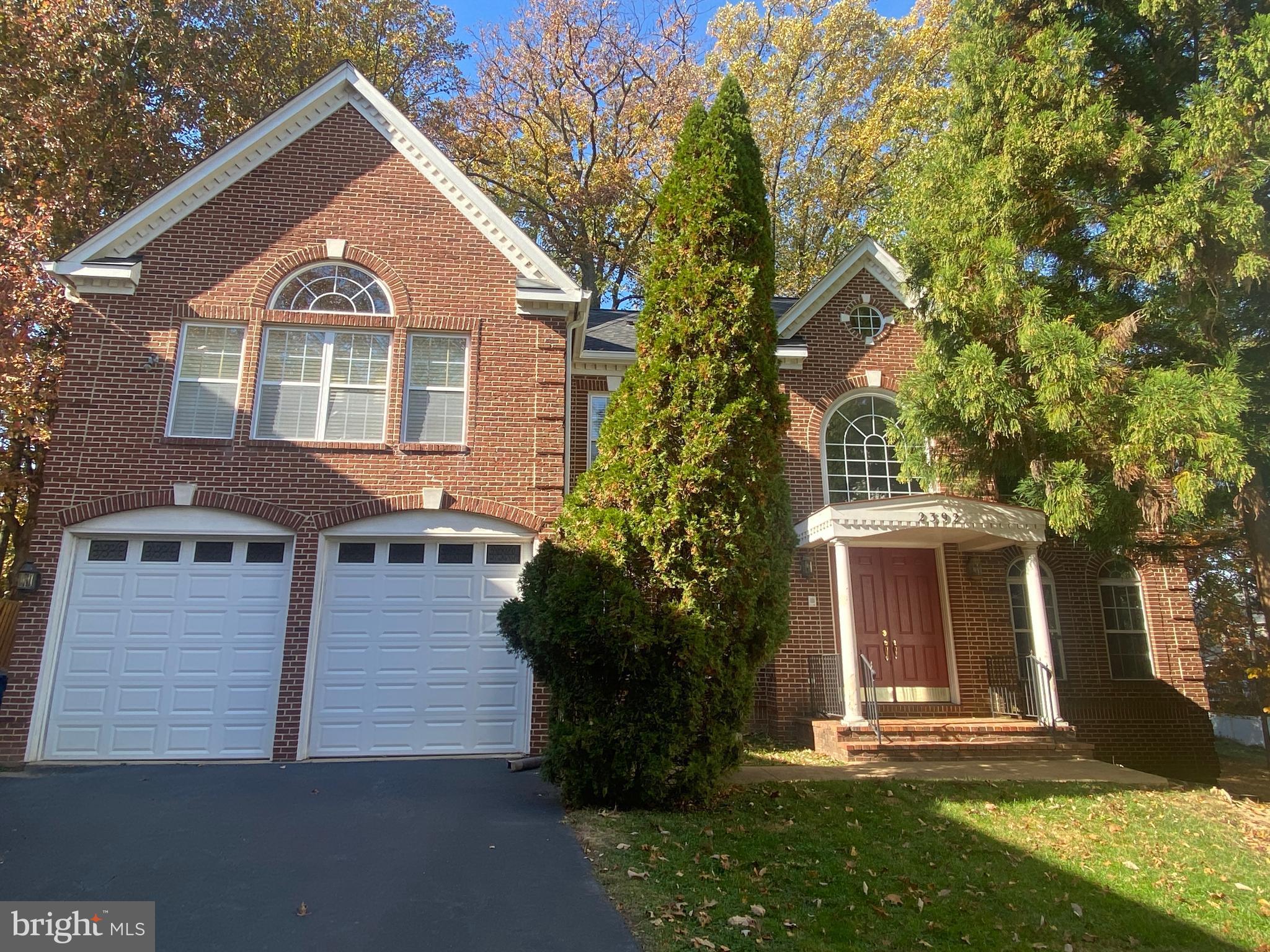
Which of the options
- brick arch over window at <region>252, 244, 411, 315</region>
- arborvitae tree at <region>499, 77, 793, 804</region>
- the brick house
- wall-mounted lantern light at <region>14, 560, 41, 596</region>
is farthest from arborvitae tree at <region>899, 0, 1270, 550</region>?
wall-mounted lantern light at <region>14, 560, 41, 596</region>

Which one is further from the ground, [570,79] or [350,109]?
[570,79]

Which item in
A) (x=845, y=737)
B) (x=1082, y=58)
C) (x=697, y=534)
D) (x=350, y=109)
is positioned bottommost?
(x=845, y=737)

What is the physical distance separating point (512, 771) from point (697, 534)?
3.80 meters

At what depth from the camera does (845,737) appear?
9438 millimetres

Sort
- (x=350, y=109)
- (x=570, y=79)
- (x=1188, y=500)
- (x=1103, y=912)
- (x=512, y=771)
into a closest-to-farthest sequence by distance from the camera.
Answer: (x=1103, y=912) → (x=1188, y=500) → (x=512, y=771) → (x=350, y=109) → (x=570, y=79)

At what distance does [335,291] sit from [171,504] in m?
3.46

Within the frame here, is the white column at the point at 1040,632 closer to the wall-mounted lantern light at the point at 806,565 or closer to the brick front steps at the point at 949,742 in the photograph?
the brick front steps at the point at 949,742

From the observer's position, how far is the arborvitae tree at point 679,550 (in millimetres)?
6371

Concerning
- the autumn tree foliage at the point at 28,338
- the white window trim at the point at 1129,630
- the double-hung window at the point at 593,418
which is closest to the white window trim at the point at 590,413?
the double-hung window at the point at 593,418

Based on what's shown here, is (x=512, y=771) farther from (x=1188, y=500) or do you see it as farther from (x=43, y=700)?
(x=1188, y=500)

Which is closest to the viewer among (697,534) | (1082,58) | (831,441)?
(697,534)

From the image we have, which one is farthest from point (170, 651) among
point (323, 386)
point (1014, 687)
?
point (1014, 687)

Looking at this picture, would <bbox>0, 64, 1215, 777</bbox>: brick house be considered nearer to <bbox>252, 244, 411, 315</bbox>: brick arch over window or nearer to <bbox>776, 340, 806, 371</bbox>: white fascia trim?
<bbox>252, 244, 411, 315</bbox>: brick arch over window

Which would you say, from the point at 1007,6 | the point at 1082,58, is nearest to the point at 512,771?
the point at 1082,58
